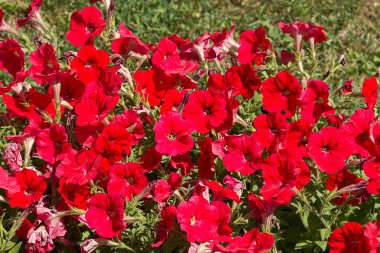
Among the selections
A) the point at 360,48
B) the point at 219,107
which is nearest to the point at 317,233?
the point at 219,107

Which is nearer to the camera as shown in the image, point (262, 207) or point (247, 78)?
point (262, 207)

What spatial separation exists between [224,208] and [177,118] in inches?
16.4

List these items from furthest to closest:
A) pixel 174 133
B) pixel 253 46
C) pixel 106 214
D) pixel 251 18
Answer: pixel 251 18, pixel 253 46, pixel 174 133, pixel 106 214

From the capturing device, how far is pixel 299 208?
92.9 inches

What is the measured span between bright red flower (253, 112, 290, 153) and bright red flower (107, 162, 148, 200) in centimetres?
49

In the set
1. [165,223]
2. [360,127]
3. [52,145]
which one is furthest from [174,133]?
[360,127]

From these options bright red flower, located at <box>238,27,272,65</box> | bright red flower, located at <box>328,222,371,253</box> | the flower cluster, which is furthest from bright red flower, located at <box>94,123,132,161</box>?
bright red flower, located at <box>328,222,371,253</box>

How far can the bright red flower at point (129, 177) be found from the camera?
2.29 m

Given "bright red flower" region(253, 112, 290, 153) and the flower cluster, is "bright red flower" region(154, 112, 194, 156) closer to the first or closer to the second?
the flower cluster

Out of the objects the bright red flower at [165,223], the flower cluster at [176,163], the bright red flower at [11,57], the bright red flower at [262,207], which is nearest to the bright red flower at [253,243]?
the flower cluster at [176,163]

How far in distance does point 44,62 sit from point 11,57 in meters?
0.14

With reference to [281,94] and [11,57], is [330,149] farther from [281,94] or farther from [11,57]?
[11,57]

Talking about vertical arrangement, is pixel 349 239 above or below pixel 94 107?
below

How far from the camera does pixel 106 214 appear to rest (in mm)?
2180
